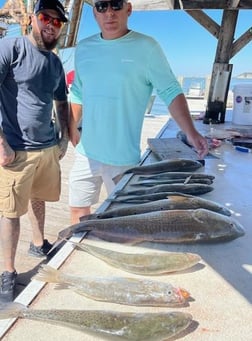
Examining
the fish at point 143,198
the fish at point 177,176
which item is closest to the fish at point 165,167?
the fish at point 177,176

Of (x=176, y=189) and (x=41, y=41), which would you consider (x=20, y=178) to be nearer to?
(x=41, y=41)

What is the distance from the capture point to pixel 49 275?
1.19 meters

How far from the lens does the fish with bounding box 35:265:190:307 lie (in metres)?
1.08

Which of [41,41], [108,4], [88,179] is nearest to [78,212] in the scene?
[88,179]

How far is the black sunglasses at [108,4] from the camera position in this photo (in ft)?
7.18

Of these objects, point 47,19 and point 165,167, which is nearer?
point 165,167

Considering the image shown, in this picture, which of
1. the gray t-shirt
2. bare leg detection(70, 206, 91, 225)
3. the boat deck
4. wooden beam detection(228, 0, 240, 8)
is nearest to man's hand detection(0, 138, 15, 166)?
the gray t-shirt

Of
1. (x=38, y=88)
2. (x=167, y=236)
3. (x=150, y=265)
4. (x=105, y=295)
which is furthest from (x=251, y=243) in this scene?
(x=38, y=88)

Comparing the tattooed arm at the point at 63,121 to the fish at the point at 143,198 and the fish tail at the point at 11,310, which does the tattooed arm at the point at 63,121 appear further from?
the fish tail at the point at 11,310

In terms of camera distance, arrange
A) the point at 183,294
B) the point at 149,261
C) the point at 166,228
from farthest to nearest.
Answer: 1. the point at 166,228
2. the point at 149,261
3. the point at 183,294

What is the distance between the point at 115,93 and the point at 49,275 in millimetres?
1411

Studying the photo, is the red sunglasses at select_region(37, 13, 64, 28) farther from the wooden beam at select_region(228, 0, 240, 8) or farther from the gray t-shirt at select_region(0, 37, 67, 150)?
the wooden beam at select_region(228, 0, 240, 8)

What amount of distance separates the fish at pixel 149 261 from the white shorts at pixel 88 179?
1.15m

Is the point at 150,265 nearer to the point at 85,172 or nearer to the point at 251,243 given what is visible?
the point at 251,243
